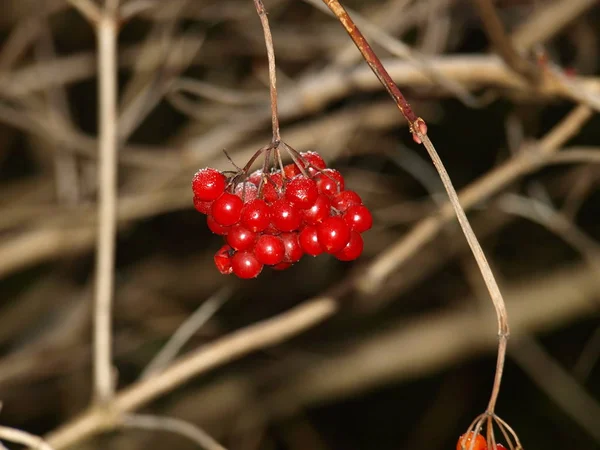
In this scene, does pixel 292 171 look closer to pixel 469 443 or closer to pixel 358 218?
pixel 358 218

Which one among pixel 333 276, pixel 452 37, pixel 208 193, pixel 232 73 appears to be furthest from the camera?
pixel 333 276

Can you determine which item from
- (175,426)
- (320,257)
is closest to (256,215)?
(175,426)

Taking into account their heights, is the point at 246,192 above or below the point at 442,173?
above

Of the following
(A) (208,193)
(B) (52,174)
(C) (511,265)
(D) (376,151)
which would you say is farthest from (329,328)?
(A) (208,193)

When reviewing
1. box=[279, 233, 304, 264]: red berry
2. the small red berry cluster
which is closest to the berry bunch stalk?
the small red berry cluster

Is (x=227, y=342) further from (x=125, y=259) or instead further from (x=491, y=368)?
(x=491, y=368)

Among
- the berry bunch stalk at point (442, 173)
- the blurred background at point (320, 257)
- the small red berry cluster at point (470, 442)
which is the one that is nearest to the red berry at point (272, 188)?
the berry bunch stalk at point (442, 173)
